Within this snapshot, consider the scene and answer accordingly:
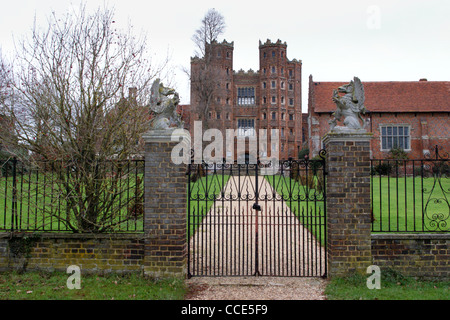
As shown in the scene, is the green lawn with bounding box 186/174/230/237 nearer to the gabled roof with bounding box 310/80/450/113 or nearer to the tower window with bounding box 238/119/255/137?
the gabled roof with bounding box 310/80/450/113

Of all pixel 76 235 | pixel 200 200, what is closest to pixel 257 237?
pixel 200 200

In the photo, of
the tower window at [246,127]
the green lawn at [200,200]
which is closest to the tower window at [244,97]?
the tower window at [246,127]

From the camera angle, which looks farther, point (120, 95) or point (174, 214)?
point (120, 95)

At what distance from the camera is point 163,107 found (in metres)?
5.72

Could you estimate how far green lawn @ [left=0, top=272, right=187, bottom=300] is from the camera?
15.7 feet

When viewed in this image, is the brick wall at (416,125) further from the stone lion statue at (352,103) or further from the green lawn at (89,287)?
the green lawn at (89,287)

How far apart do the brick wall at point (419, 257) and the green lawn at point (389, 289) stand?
0.13m

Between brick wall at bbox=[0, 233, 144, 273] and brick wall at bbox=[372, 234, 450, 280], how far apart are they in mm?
3902

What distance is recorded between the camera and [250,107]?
45.7m

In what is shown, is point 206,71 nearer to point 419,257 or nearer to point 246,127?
point 246,127

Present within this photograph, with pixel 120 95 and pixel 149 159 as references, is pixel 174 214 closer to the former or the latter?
pixel 149 159

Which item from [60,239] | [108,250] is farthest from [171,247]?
[60,239]

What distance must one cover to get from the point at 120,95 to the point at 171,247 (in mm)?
2978
